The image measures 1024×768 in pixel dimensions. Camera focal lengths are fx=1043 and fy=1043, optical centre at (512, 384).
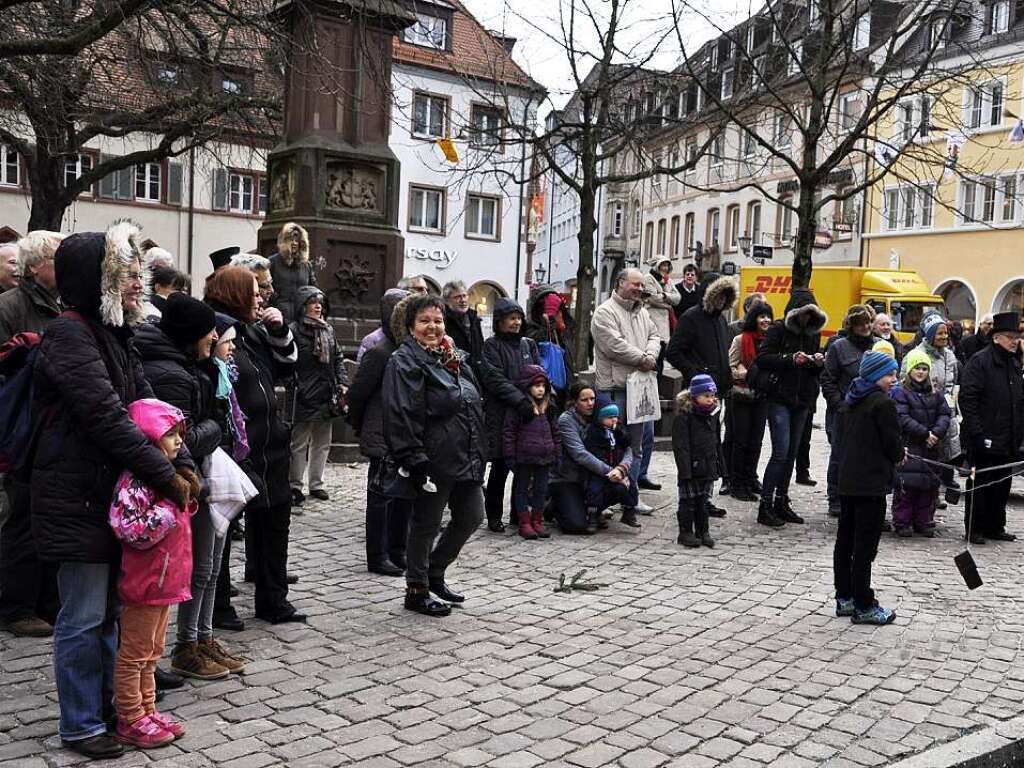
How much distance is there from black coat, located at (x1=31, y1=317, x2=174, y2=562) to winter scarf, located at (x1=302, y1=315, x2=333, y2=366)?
13.7ft

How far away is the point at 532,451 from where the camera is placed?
8430 millimetres

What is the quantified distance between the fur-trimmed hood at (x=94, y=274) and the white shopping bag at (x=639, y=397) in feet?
19.0

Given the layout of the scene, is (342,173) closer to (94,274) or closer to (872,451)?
(872,451)

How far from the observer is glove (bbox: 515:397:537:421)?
844cm

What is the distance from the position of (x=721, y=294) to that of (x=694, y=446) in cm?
197

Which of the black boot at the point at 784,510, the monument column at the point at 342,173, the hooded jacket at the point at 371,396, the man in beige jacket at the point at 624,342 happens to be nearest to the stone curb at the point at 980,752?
the hooded jacket at the point at 371,396

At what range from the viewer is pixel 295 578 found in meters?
6.70

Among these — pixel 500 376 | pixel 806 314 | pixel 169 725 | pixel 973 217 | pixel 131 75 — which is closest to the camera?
pixel 169 725

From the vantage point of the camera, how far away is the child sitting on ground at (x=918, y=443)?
9.37 meters

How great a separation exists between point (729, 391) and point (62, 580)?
7.33m

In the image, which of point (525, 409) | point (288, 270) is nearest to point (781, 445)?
point (525, 409)

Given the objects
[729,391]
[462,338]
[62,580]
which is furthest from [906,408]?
[62,580]

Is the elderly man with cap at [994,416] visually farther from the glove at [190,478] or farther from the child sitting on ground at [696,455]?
the glove at [190,478]

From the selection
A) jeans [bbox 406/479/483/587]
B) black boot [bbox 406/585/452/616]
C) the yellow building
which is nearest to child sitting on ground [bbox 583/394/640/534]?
jeans [bbox 406/479/483/587]
